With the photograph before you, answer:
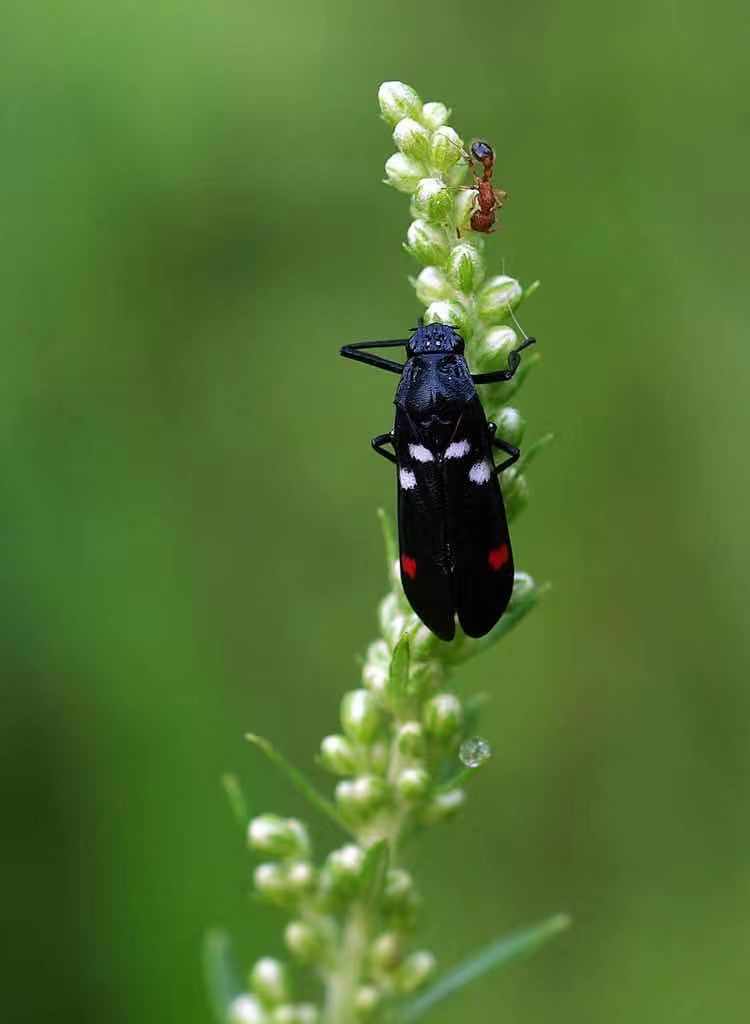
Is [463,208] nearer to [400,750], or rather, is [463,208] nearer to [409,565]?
[409,565]

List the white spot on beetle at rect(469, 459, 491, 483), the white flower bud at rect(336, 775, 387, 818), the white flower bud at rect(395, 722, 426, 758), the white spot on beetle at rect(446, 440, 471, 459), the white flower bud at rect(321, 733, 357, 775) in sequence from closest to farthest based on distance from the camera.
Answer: the white flower bud at rect(395, 722, 426, 758) < the white flower bud at rect(336, 775, 387, 818) < the white flower bud at rect(321, 733, 357, 775) < the white spot on beetle at rect(469, 459, 491, 483) < the white spot on beetle at rect(446, 440, 471, 459)

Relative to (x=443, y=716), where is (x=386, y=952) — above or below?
below

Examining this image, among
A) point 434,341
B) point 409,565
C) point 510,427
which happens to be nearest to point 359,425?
point 434,341

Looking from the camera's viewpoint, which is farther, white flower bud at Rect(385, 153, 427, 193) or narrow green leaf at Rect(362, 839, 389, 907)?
white flower bud at Rect(385, 153, 427, 193)

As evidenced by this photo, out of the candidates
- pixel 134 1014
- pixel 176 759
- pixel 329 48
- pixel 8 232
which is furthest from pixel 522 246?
pixel 134 1014

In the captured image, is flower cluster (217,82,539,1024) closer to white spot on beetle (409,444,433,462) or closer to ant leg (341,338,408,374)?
white spot on beetle (409,444,433,462)

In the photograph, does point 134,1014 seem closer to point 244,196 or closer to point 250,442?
point 250,442

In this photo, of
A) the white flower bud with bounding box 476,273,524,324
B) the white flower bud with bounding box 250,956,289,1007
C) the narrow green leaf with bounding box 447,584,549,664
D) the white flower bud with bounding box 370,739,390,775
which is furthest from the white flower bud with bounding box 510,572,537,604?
the white flower bud with bounding box 250,956,289,1007
